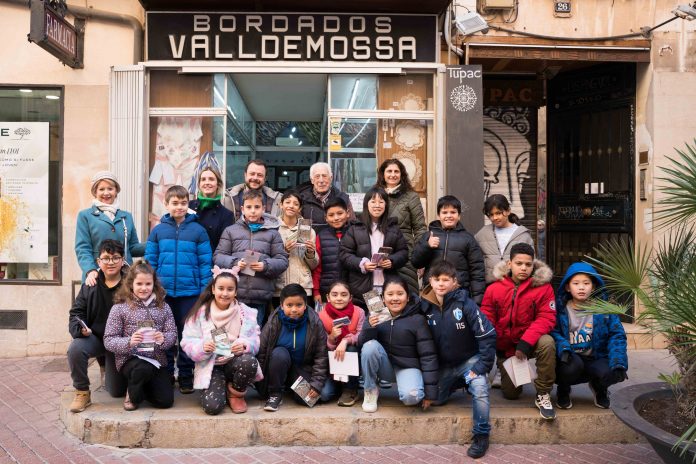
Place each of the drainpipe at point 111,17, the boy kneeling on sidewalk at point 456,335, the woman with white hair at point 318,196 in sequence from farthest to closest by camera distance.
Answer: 1. the drainpipe at point 111,17
2. the woman with white hair at point 318,196
3. the boy kneeling on sidewalk at point 456,335

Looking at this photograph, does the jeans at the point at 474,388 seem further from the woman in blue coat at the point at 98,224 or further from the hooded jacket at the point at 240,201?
the woman in blue coat at the point at 98,224

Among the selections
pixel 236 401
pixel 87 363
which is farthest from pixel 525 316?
pixel 87 363

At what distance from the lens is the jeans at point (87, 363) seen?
201 inches

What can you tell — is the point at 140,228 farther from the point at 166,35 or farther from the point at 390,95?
the point at 390,95

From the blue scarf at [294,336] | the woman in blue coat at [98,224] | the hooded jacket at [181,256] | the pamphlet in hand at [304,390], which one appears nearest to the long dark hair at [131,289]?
the hooded jacket at [181,256]

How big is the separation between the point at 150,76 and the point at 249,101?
226 cm

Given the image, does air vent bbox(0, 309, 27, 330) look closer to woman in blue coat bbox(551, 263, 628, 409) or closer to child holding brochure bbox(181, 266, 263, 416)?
child holding brochure bbox(181, 266, 263, 416)

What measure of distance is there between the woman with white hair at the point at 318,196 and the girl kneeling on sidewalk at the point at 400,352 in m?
1.36

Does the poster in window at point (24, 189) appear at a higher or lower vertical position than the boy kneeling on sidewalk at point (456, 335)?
higher

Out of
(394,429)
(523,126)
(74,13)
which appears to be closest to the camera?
(394,429)

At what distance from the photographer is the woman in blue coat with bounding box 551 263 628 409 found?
5.03 metres

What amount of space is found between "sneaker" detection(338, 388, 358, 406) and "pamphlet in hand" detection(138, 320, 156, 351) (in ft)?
5.43

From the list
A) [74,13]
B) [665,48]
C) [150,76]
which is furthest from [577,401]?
[74,13]

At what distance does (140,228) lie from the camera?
7602 mm
